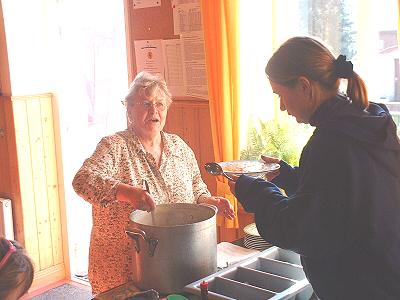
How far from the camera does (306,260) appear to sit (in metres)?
1.36

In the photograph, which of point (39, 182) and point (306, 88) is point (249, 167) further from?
point (39, 182)

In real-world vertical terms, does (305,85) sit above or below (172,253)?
above

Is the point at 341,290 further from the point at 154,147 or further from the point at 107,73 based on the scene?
the point at 107,73

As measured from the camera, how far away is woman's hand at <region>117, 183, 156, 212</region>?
1.68m

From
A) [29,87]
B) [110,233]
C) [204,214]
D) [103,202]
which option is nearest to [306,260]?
[204,214]

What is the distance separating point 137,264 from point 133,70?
1.83m

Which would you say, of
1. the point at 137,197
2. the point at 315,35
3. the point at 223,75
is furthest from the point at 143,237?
the point at 315,35

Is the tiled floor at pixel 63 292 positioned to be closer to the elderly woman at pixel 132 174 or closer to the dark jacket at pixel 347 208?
the elderly woman at pixel 132 174

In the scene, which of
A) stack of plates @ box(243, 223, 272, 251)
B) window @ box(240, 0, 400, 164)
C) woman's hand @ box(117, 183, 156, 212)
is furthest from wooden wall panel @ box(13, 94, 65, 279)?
woman's hand @ box(117, 183, 156, 212)

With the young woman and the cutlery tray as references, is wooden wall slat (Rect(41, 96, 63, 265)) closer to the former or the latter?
the cutlery tray

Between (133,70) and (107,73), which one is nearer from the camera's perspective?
(133,70)

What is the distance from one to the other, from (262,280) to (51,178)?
2.32m

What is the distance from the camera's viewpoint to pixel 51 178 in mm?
3695

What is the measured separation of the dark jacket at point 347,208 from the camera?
1.22 metres
